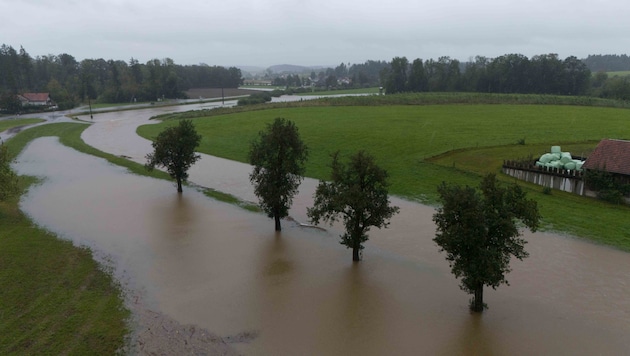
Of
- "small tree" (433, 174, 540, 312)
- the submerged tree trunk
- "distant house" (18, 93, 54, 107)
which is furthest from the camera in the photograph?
"distant house" (18, 93, 54, 107)

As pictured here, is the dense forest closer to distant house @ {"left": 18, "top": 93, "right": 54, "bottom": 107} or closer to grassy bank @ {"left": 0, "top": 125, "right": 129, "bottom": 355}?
distant house @ {"left": 18, "top": 93, "right": 54, "bottom": 107}

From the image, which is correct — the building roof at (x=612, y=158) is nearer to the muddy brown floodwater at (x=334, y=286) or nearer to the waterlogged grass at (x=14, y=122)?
the muddy brown floodwater at (x=334, y=286)

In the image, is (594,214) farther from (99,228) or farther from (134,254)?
(99,228)

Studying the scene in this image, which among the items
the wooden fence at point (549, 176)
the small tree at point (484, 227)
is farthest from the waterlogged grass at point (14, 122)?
the small tree at point (484, 227)

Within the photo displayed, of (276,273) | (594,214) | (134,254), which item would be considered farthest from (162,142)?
(594,214)

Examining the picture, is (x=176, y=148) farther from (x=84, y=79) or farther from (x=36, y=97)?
(x=84, y=79)

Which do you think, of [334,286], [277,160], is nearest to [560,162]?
[277,160]

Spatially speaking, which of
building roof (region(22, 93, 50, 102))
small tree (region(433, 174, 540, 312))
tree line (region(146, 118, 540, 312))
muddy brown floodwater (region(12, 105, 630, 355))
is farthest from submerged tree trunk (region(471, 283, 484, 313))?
building roof (region(22, 93, 50, 102))

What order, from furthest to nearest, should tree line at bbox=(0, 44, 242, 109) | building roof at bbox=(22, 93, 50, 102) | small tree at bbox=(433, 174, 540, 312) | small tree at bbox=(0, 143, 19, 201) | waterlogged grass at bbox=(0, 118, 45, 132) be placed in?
tree line at bbox=(0, 44, 242, 109), building roof at bbox=(22, 93, 50, 102), waterlogged grass at bbox=(0, 118, 45, 132), small tree at bbox=(0, 143, 19, 201), small tree at bbox=(433, 174, 540, 312)
